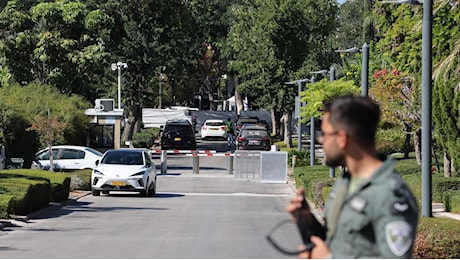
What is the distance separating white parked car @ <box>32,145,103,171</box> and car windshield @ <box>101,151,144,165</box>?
4.59 meters

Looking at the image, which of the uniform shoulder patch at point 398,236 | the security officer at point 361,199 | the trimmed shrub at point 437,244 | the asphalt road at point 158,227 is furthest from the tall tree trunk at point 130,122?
the uniform shoulder patch at point 398,236

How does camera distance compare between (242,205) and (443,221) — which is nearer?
(443,221)

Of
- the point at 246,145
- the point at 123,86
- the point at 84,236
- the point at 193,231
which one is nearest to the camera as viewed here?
the point at 84,236

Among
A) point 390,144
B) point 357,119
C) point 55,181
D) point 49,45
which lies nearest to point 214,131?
point 390,144

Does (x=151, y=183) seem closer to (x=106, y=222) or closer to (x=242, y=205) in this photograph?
(x=242, y=205)

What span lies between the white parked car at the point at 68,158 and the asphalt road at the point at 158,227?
3188mm

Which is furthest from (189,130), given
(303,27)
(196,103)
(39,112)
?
(196,103)

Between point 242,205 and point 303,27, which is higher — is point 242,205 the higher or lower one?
the lower one

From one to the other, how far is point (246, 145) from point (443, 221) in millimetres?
38934

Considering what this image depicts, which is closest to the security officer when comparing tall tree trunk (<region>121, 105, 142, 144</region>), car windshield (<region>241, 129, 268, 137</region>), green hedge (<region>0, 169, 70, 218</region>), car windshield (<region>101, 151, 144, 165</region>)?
green hedge (<region>0, 169, 70, 218</region>)

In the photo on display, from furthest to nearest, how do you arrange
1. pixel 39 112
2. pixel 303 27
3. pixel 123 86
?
pixel 303 27, pixel 123 86, pixel 39 112

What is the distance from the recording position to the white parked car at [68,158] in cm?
3459

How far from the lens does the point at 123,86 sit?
58656 mm

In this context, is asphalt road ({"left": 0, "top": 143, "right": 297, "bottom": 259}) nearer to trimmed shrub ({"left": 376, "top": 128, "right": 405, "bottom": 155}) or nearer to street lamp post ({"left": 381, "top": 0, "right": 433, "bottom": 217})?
street lamp post ({"left": 381, "top": 0, "right": 433, "bottom": 217})
